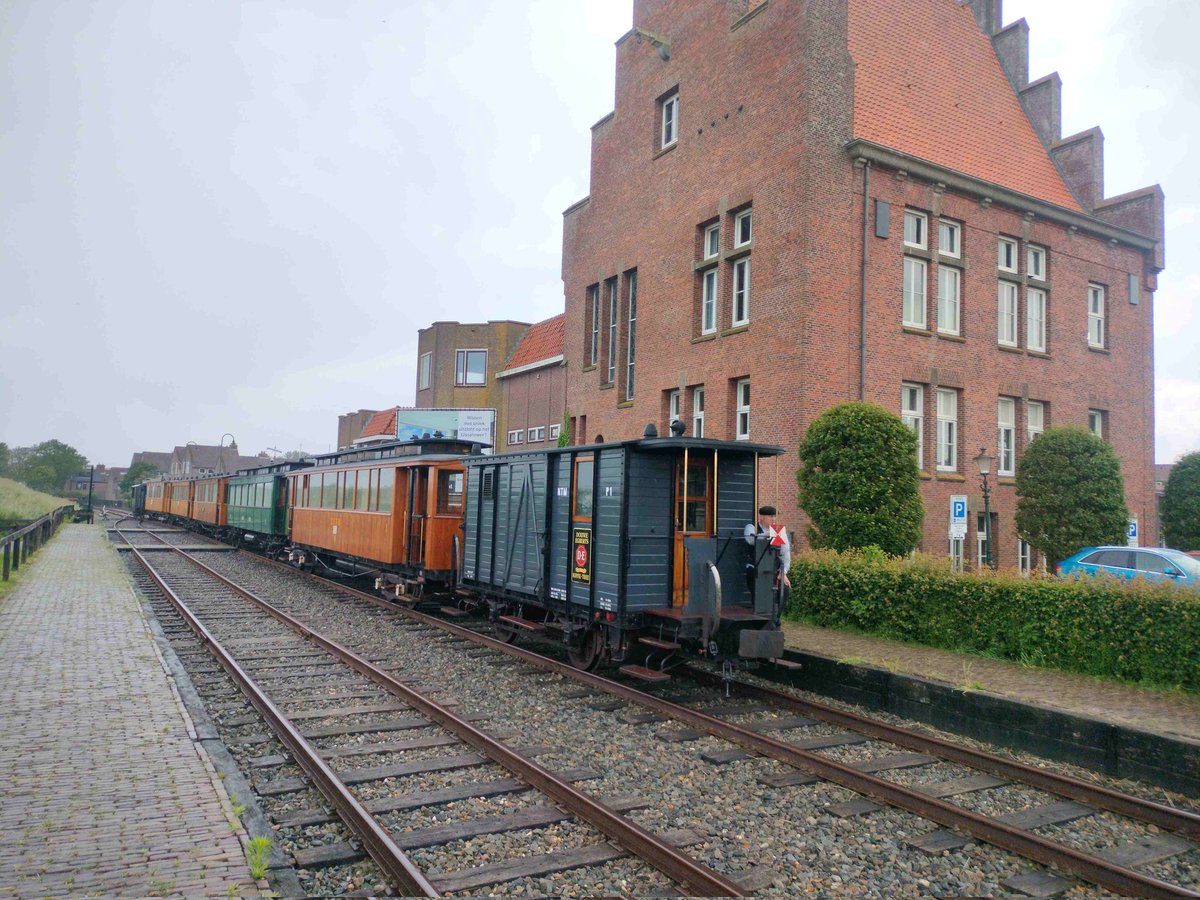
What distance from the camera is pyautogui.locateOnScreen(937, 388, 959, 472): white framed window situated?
21.4 m

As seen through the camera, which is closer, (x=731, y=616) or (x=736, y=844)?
(x=736, y=844)

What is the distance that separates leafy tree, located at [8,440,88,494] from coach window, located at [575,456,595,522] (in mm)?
105717

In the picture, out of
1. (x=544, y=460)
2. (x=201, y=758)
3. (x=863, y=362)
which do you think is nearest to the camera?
(x=201, y=758)

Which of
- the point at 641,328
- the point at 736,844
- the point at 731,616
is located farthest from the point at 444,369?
the point at 736,844

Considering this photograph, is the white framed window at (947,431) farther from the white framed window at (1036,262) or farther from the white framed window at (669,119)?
the white framed window at (669,119)

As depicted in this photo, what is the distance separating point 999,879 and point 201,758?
5845mm

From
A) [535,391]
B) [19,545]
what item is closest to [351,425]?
[535,391]

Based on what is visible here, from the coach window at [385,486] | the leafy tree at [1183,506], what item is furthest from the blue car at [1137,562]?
the coach window at [385,486]

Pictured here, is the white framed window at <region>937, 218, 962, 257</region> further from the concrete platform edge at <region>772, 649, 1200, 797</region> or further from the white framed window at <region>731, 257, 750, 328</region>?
the concrete platform edge at <region>772, 649, 1200, 797</region>

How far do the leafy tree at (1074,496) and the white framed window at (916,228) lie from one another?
5705 millimetres

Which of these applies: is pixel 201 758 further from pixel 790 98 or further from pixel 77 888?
pixel 790 98

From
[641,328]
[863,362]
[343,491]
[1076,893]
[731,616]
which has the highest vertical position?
[641,328]

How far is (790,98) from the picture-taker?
2028cm

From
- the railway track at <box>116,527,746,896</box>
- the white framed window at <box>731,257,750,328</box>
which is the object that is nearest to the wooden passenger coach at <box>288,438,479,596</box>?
the railway track at <box>116,527,746,896</box>
